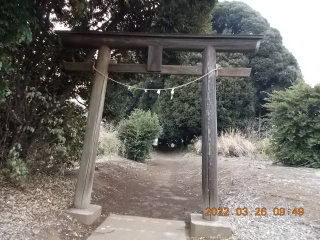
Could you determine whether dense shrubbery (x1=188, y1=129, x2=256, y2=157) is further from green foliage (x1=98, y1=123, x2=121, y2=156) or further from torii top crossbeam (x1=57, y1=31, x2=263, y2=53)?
torii top crossbeam (x1=57, y1=31, x2=263, y2=53)

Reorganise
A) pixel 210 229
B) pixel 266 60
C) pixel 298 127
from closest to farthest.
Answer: pixel 210 229
pixel 298 127
pixel 266 60

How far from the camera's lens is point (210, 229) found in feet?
10.5

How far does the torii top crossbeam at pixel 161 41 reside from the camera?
3625mm

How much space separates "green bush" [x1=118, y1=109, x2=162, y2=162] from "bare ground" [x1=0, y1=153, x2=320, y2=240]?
4238mm

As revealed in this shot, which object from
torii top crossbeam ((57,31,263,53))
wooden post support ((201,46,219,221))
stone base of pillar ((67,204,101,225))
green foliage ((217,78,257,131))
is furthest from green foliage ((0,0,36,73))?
green foliage ((217,78,257,131))

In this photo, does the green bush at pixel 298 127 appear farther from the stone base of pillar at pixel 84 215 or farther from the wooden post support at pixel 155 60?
the stone base of pillar at pixel 84 215

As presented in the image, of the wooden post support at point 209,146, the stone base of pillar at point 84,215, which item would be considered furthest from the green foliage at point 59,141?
the wooden post support at point 209,146

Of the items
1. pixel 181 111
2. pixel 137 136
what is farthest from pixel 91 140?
pixel 181 111

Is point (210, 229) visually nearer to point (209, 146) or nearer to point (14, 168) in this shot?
point (209, 146)

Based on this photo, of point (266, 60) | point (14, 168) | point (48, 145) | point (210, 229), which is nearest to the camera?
point (210, 229)

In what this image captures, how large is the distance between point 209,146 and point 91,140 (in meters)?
1.67

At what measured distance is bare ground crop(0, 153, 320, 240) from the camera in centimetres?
303

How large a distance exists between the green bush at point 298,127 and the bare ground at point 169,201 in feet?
3.51
